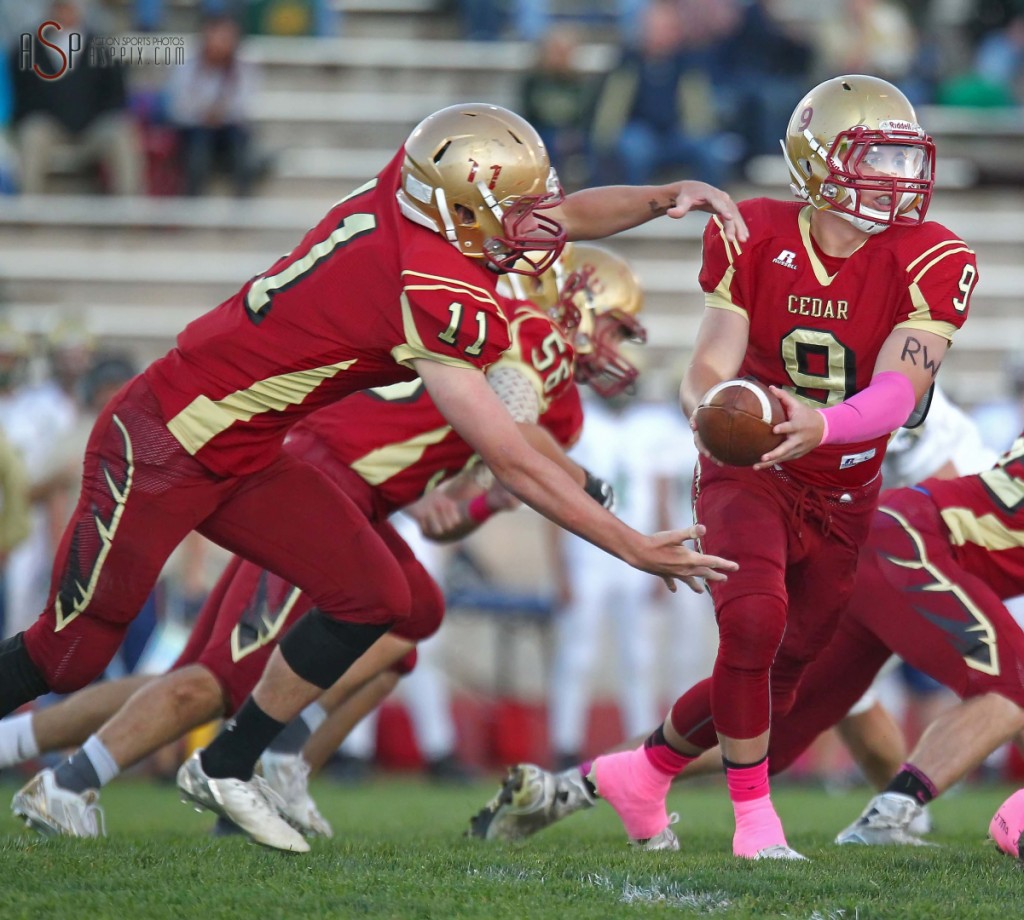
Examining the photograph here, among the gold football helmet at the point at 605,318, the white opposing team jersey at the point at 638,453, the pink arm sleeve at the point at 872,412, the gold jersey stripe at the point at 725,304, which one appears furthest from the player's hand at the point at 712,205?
the white opposing team jersey at the point at 638,453

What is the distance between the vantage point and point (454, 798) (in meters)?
7.18

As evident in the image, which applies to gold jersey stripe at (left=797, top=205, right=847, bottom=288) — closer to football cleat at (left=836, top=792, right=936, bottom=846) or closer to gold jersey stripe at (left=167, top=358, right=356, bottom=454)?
gold jersey stripe at (left=167, top=358, right=356, bottom=454)

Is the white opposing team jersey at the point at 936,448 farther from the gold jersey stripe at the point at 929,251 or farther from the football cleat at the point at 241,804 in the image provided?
the football cleat at the point at 241,804

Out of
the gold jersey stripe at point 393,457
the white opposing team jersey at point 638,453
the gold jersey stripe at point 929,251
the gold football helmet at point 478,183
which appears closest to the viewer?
the gold football helmet at point 478,183

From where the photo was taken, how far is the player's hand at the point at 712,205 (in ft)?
13.4

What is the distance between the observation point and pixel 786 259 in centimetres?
409

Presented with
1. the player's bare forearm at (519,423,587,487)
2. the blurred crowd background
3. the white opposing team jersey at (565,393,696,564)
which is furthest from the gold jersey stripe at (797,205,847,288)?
the white opposing team jersey at (565,393,696,564)

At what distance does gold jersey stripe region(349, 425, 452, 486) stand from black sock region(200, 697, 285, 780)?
910 millimetres

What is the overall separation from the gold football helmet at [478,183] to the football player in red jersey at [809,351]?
54 centimetres

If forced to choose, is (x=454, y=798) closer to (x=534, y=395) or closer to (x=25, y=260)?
(x=534, y=395)

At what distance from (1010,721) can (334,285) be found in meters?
2.14

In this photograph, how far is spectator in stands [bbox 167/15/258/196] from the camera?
10.6 m

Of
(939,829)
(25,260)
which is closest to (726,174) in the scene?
(25,260)

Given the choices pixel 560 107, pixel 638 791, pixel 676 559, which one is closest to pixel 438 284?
pixel 676 559
